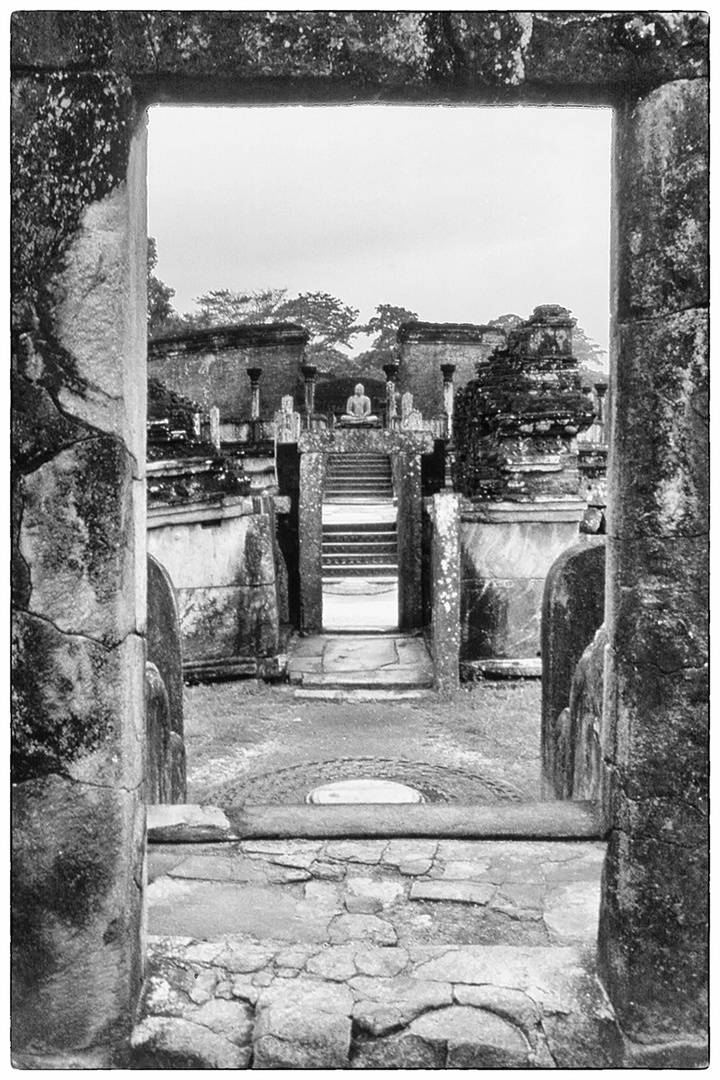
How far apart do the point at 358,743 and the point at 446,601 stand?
178cm

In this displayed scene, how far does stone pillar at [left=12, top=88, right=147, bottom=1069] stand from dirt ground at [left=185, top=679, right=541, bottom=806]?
319 cm

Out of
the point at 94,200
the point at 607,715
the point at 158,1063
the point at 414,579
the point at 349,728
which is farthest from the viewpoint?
the point at 414,579

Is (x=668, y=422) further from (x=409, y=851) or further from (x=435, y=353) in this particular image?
(x=435, y=353)

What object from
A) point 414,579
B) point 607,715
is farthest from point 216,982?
point 414,579

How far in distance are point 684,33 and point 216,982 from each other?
264 centimetres

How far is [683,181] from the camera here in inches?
86.0

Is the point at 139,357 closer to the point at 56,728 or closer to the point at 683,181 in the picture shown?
the point at 56,728

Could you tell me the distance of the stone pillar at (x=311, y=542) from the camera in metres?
10.0

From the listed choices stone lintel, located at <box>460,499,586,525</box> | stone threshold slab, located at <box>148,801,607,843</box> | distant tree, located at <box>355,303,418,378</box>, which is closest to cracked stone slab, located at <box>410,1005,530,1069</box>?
stone threshold slab, located at <box>148,801,607,843</box>

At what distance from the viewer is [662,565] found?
226 centimetres

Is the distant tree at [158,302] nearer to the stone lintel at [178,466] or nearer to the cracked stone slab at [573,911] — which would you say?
the stone lintel at [178,466]

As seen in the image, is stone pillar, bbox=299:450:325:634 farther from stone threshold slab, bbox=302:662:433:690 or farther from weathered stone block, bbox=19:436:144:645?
weathered stone block, bbox=19:436:144:645

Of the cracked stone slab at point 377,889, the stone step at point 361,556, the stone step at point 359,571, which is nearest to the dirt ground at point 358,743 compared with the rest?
the cracked stone slab at point 377,889

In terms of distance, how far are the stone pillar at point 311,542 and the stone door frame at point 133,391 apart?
7704 millimetres
